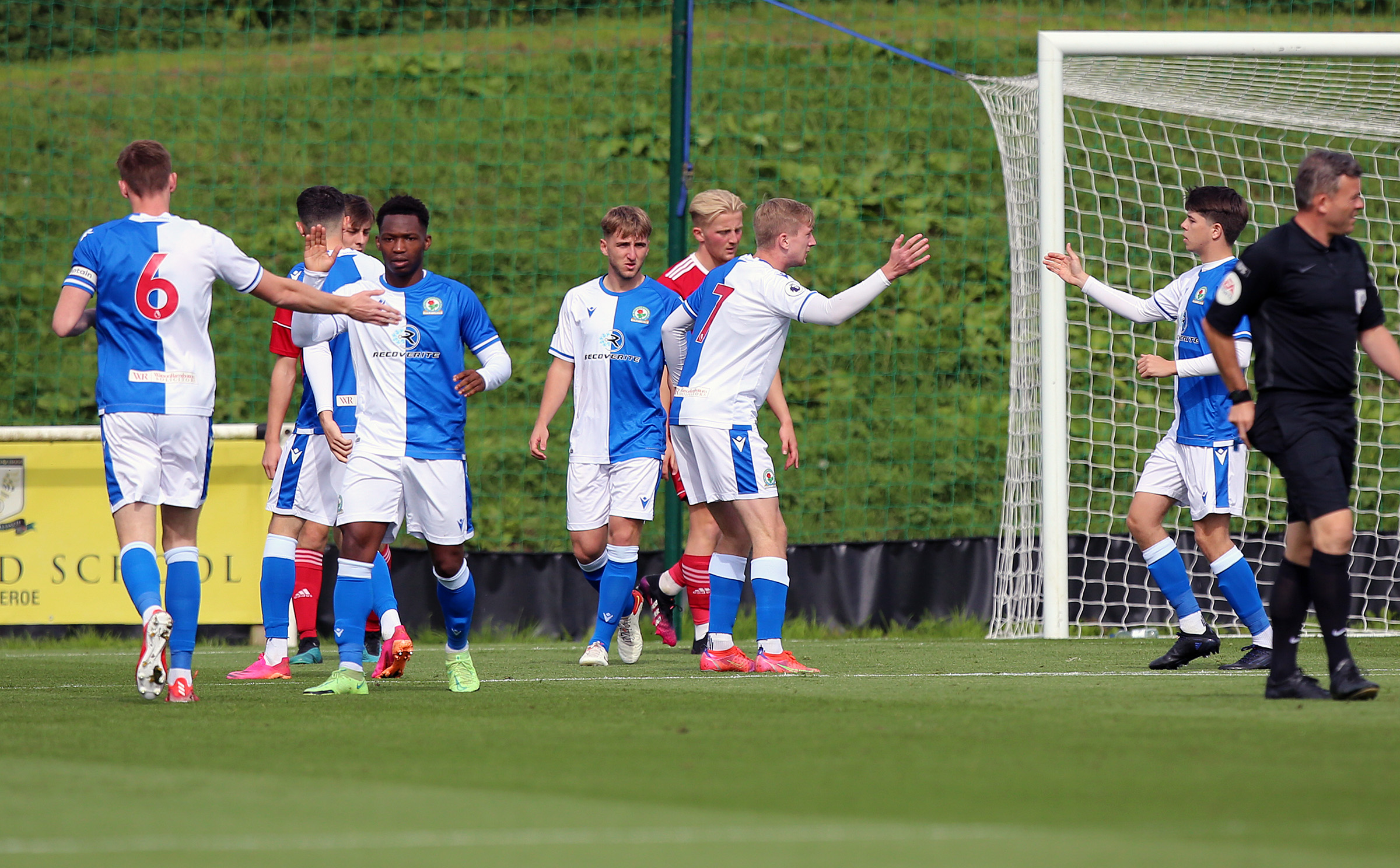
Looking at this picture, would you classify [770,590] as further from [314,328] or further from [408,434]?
[314,328]

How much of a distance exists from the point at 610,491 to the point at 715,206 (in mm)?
1462

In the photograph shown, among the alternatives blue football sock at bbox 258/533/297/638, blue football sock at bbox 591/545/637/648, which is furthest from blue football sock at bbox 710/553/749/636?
blue football sock at bbox 258/533/297/638

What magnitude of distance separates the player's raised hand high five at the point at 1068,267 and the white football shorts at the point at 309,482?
3.39 metres

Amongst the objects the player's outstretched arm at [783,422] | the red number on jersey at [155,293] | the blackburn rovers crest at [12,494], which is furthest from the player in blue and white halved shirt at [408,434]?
the blackburn rovers crest at [12,494]

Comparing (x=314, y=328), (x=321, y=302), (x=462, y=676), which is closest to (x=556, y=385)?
(x=314, y=328)

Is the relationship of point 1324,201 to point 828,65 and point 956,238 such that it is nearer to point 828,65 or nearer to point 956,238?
point 956,238

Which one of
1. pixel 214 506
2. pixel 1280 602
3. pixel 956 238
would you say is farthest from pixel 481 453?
pixel 1280 602

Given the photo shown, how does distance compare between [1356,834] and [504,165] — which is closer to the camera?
[1356,834]

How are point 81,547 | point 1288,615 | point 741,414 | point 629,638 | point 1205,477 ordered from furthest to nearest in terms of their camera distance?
point 81,547 < point 629,638 < point 1205,477 < point 741,414 < point 1288,615

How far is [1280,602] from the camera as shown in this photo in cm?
586

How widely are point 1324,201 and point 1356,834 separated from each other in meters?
3.15

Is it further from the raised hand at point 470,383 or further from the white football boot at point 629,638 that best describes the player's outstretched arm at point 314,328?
the white football boot at point 629,638

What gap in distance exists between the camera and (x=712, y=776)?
159 inches

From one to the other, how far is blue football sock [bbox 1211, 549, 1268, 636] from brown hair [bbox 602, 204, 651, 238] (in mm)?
3065
